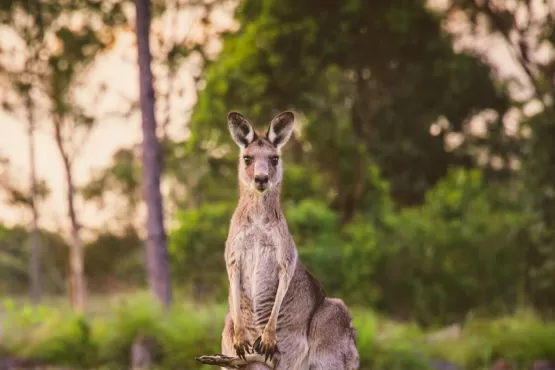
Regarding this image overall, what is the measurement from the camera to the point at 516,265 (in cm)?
1752

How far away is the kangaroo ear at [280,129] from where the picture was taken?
5.41m

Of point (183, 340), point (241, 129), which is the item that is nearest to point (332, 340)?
point (241, 129)

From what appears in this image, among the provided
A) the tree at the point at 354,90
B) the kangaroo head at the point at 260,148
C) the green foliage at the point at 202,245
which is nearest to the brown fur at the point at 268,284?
the kangaroo head at the point at 260,148

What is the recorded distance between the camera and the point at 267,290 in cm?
550

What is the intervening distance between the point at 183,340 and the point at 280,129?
264 inches

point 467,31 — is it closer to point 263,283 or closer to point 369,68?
point 369,68

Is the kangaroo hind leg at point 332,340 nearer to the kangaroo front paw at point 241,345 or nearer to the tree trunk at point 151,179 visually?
the kangaroo front paw at point 241,345

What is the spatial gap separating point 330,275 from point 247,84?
15.9 ft

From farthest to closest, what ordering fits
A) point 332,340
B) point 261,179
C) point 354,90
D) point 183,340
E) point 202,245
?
point 354,90
point 202,245
point 183,340
point 332,340
point 261,179

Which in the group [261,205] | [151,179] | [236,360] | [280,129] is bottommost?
[236,360]

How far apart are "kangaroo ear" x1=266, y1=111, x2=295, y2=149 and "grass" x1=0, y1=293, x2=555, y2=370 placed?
6202 mm

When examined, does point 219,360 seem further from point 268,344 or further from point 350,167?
point 350,167

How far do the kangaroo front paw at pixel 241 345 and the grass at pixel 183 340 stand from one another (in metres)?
5.87

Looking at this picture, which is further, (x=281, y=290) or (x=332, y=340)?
(x=332, y=340)
